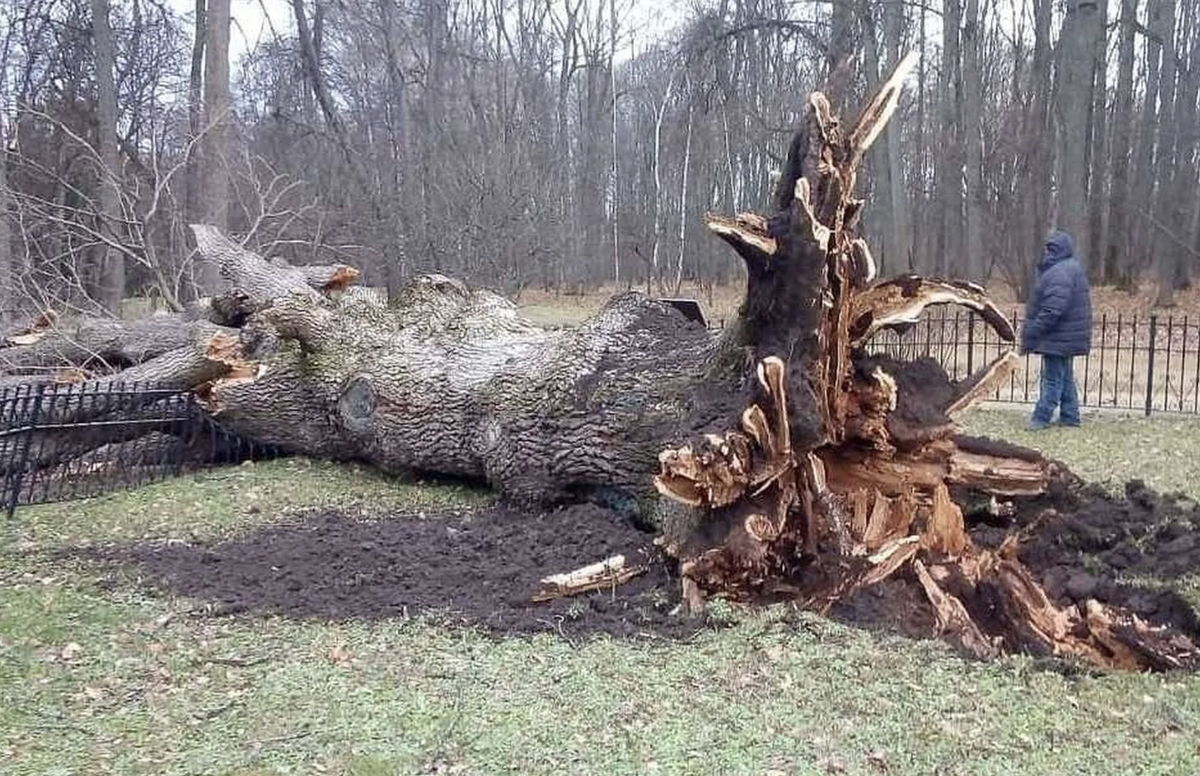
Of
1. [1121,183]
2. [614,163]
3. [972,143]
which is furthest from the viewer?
[614,163]

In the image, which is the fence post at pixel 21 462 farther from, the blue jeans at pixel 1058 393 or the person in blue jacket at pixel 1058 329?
the blue jeans at pixel 1058 393

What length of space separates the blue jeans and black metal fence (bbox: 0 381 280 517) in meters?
6.33

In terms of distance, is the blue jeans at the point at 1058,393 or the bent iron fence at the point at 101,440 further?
the blue jeans at the point at 1058,393

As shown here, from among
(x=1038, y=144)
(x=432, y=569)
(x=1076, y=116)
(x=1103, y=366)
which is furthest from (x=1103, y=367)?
(x=1038, y=144)

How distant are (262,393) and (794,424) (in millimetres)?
4397

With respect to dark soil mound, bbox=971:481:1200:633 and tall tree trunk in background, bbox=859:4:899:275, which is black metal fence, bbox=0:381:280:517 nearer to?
dark soil mound, bbox=971:481:1200:633

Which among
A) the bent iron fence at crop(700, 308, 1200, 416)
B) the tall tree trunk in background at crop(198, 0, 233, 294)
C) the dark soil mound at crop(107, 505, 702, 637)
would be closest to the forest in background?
the tall tree trunk in background at crop(198, 0, 233, 294)

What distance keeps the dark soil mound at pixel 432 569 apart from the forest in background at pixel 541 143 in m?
5.59

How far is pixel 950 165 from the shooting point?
2597 centimetres

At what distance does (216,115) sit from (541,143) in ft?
43.2

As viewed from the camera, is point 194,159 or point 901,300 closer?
point 901,300

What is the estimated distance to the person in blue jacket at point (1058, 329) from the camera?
8727 mm

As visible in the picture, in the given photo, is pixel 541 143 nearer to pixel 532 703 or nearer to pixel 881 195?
pixel 881 195

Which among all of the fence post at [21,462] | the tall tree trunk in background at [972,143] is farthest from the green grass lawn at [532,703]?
the tall tree trunk in background at [972,143]
